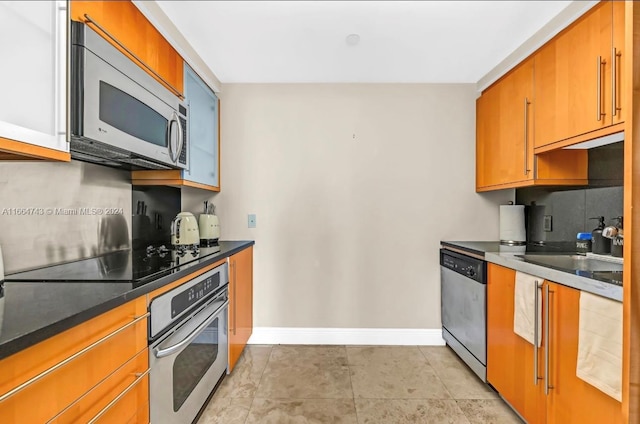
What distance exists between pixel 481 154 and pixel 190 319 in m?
2.42

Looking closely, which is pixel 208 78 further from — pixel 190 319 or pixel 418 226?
pixel 418 226

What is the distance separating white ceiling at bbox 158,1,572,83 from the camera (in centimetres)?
166

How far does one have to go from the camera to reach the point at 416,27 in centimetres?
183

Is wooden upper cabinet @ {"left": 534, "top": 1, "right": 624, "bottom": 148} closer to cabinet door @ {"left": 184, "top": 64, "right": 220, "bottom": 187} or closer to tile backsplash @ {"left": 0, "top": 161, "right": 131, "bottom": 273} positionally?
cabinet door @ {"left": 184, "top": 64, "right": 220, "bottom": 187}

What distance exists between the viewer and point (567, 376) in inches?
50.8

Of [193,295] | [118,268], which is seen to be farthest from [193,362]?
[118,268]

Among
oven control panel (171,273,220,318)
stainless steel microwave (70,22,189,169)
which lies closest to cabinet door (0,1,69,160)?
stainless steel microwave (70,22,189,169)

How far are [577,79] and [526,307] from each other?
1162 mm

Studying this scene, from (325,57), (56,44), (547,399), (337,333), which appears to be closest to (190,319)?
(56,44)

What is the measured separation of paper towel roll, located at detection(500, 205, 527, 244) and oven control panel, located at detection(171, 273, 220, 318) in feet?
6.96

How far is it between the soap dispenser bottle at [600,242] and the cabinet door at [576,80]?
0.54 meters

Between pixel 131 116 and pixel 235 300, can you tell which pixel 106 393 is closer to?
pixel 131 116

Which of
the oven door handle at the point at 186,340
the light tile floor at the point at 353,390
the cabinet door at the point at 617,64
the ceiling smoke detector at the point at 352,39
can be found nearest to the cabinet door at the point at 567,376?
the light tile floor at the point at 353,390

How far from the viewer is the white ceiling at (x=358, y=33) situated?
1661mm
